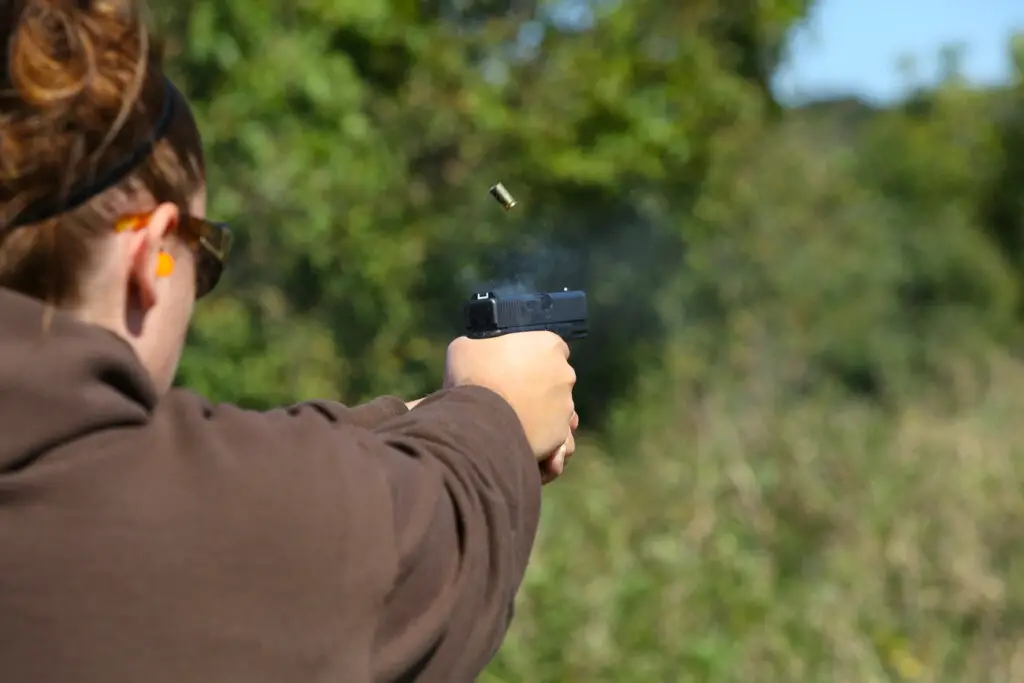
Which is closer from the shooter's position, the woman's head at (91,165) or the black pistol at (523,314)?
the woman's head at (91,165)

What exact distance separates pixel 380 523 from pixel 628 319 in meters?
7.27

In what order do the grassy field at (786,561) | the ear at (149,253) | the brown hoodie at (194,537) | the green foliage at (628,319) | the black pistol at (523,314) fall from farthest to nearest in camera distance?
1. the green foliage at (628,319)
2. the grassy field at (786,561)
3. the black pistol at (523,314)
4. the ear at (149,253)
5. the brown hoodie at (194,537)

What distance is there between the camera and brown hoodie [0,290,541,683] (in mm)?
1061

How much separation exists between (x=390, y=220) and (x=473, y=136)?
0.81 m

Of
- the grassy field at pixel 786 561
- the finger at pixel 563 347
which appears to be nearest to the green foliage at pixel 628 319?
the grassy field at pixel 786 561

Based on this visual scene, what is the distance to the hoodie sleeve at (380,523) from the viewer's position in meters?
1.11

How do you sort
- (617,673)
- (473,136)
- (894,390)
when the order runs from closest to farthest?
(617,673) < (473,136) < (894,390)

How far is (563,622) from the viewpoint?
14.0 feet

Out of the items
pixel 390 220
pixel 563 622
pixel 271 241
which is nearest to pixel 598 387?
pixel 390 220

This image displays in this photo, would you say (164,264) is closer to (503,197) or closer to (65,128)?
(65,128)

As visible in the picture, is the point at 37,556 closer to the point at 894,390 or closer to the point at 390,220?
the point at 390,220

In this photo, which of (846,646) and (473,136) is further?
(473,136)

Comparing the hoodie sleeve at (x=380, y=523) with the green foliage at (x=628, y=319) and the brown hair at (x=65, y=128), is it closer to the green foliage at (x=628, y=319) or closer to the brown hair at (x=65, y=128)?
the brown hair at (x=65, y=128)

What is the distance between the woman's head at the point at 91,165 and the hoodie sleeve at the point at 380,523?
130mm
